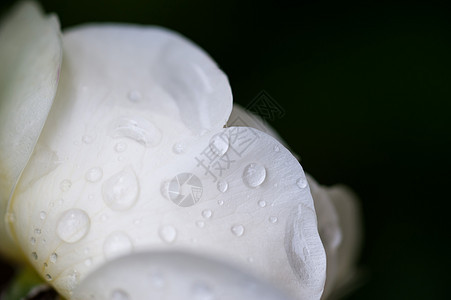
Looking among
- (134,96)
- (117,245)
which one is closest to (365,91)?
(134,96)

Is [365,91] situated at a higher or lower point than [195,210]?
lower

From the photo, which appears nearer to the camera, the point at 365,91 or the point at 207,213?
the point at 207,213

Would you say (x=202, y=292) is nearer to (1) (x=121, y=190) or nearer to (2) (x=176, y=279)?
(2) (x=176, y=279)

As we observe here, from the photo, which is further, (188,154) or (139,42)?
(139,42)

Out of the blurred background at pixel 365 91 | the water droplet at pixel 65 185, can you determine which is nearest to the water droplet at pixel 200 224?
the water droplet at pixel 65 185

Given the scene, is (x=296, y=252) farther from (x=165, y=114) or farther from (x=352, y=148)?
(x=352, y=148)

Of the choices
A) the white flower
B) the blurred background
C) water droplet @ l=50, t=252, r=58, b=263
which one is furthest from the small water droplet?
the blurred background

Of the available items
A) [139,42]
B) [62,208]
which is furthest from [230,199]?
[139,42]
